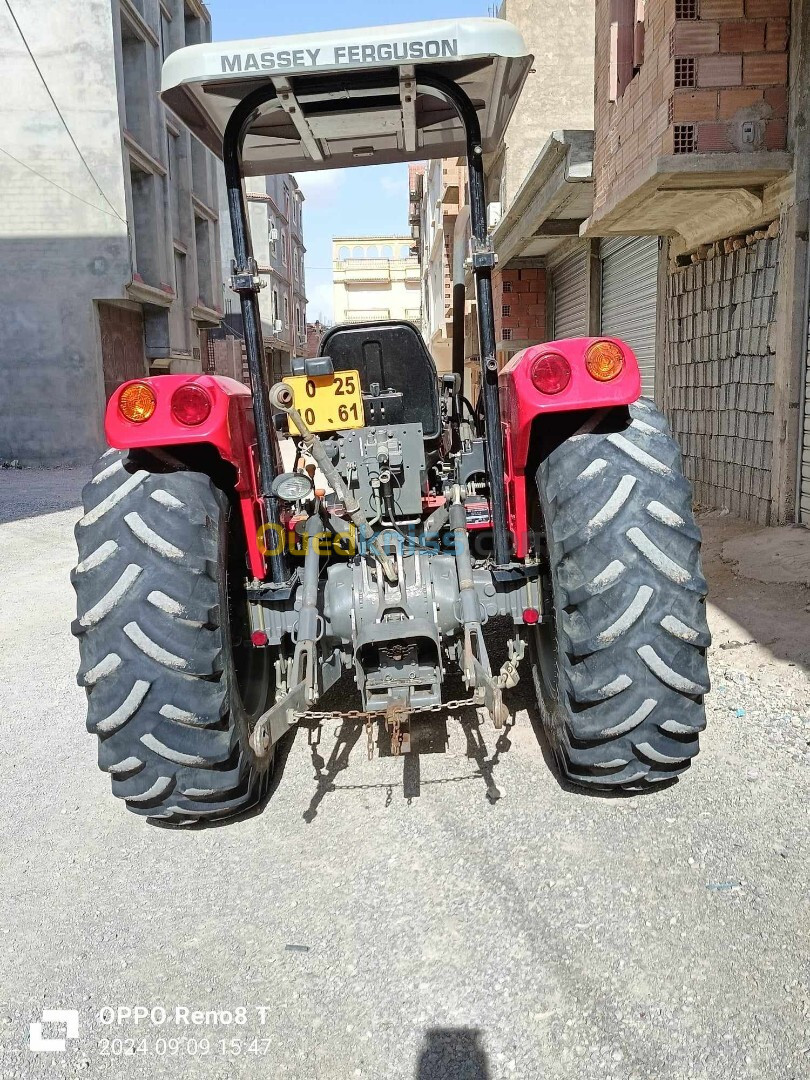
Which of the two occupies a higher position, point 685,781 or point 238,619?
point 238,619

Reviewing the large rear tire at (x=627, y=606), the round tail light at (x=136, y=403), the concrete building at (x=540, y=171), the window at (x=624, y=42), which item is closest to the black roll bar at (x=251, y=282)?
the round tail light at (x=136, y=403)

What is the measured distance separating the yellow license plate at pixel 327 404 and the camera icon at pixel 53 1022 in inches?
75.2

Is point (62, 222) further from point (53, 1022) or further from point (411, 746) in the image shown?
point (53, 1022)

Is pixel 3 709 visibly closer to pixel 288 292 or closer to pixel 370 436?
pixel 370 436

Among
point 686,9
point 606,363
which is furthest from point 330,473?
point 686,9

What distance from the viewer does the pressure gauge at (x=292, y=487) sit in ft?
8.79

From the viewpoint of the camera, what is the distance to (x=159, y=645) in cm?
255

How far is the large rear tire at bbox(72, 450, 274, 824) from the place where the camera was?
2.56 m

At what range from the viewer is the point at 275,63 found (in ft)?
8.07

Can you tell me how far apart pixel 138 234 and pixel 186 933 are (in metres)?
22.3

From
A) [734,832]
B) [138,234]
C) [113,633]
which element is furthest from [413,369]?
[138,234]

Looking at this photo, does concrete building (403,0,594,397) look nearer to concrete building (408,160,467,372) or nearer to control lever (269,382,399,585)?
concrete building (408,160,467,372)

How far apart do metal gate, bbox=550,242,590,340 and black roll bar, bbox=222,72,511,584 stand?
32.6 ft

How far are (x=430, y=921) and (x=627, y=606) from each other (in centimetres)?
107
